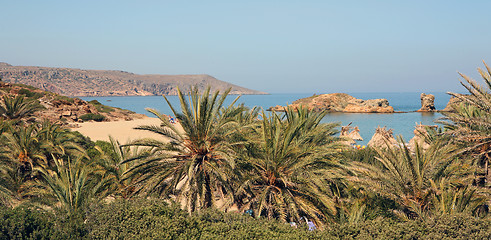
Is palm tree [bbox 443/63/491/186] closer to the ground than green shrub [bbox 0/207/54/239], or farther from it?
farther from it

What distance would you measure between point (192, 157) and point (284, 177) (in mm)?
2839

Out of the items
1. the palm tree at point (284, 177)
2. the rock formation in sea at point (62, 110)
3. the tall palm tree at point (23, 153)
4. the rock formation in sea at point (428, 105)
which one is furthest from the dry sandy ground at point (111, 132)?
the rock formation in sea at point (428, 105)

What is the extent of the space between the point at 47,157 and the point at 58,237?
7.89 m

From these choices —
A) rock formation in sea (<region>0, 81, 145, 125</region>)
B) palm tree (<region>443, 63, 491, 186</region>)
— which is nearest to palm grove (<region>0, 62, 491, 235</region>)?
palm tree (<region>443, 63, 491, 186</region>)

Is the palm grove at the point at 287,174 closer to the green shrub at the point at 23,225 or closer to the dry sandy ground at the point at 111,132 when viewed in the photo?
the green shrub at the point at 23,225

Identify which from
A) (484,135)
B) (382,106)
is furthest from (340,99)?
(484,135)

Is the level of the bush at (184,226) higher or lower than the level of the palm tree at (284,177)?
lower

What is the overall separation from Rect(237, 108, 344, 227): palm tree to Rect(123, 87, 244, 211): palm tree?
0.74 metres

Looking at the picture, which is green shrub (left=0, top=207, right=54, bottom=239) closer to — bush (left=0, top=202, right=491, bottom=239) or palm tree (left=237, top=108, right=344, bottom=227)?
bush (left=0, top=202, right=491, bottom=239)

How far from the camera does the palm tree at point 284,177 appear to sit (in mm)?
10062

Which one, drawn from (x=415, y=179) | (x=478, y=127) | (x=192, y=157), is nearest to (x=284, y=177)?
(x=192, y=157)

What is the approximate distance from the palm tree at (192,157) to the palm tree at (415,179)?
411 centimetres

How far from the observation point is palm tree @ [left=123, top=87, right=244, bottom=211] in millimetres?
10453

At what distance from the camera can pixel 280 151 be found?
10.6m
